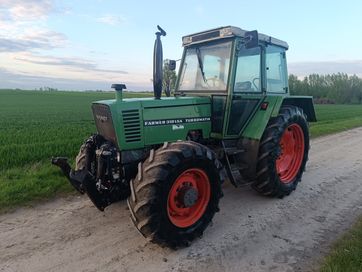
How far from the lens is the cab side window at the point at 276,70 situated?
5866 millimetres

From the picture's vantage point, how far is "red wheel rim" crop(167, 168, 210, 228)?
4164mm

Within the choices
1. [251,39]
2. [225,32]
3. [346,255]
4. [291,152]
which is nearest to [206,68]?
[225,32]

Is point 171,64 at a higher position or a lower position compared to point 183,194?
higher

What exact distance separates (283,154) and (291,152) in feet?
0.62

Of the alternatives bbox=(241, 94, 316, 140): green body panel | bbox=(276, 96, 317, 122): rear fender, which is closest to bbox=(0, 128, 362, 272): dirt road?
bbox=(241, 94, 316, 140): green body panel

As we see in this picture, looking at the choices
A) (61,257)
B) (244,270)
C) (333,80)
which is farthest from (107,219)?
(333,80)

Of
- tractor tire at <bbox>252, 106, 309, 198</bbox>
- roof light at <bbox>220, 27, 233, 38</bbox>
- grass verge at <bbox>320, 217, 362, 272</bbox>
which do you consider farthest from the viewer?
tractor tire at <bbox>252, 106, 309, 198</bbox>

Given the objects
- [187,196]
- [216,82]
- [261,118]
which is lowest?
[187,196]

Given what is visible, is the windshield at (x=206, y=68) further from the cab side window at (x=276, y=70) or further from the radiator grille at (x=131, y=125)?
the radiator grille at (x=131, y=125)

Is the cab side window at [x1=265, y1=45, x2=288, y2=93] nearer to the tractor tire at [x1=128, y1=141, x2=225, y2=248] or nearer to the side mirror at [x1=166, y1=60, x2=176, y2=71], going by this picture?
the side mirror at [x1=166, y1=60, x2=176, y2=71]

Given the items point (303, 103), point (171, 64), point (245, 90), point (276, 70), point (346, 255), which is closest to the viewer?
point (346, 255)

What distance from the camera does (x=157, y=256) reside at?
3791mm

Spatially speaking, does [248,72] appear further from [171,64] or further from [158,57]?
[158,57]

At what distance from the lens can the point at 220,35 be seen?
517 centimetres
